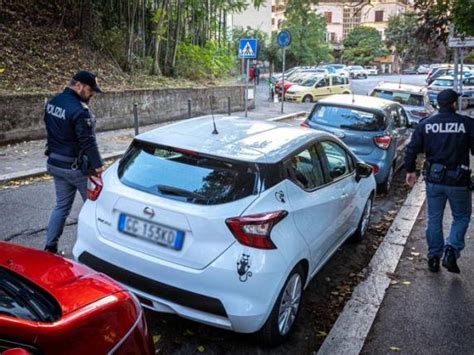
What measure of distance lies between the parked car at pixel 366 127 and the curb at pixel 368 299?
1400 mm

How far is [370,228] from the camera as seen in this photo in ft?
22.2

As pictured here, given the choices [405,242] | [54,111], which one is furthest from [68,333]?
[405,242]

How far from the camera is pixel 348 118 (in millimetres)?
8250

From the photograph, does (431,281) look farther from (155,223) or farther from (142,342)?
(142,342)

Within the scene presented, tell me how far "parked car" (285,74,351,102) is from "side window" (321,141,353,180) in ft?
73.4

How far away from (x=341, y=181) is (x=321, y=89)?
24.1m

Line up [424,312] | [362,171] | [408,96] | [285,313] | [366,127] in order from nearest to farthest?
[285,313], [424,312], [362,171], [366,127], [408,96]

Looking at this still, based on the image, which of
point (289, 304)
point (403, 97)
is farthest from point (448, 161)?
point (403, 97)

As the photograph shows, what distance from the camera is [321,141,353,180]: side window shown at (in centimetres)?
470

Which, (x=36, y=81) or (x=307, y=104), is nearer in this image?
(x=36, y=81)

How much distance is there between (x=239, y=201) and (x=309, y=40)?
182 feet

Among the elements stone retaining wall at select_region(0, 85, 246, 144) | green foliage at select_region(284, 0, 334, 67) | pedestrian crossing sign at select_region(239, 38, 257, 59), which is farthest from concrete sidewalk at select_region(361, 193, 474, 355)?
green foliage at select_region(284, 0, 334, 67)

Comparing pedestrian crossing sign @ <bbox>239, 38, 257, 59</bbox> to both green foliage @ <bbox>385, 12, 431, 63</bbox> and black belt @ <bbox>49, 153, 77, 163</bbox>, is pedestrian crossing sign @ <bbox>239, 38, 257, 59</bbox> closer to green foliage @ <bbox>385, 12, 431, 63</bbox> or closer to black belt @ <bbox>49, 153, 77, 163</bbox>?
green foliage @ <bbox>385, 12, 431, 63</bbox>

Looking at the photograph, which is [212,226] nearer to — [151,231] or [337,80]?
[151,231]
